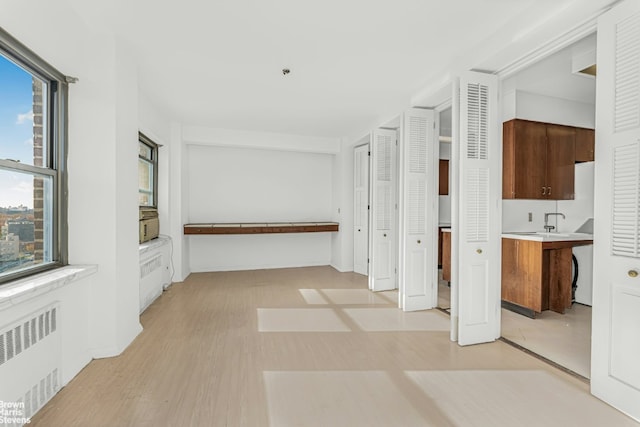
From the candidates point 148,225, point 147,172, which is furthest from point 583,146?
point 147,172

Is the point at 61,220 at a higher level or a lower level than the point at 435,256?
higher

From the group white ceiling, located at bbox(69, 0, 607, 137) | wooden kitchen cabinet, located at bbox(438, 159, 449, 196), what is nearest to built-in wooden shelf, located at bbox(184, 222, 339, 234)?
white ceiling, located at bbox(69, 0, 607, 137)

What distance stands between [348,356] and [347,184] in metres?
3.94

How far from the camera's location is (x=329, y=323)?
3412mm

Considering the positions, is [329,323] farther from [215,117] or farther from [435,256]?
[215,117]

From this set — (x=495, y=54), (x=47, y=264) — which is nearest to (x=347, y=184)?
(x=495, y=54)

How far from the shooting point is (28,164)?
2.14 meters

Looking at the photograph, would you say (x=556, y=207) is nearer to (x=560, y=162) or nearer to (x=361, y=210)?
(x=560, y=162)

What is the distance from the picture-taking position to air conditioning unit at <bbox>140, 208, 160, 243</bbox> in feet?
12.6

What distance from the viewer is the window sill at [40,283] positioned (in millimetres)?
1668

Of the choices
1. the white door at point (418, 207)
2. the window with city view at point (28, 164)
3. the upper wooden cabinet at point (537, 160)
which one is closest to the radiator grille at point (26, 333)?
the window with city view at point (28, 164)

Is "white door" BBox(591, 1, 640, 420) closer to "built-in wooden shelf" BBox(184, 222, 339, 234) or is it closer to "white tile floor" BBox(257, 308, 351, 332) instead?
"white tile floor" BBox(257, 308, 351, 332)

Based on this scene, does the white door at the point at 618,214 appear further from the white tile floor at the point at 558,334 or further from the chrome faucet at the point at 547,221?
the chrome faucet at the point at 547,221

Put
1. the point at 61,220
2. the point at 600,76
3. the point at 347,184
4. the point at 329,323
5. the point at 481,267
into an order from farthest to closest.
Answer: the point at 347,184
the point at 329,323
the point at 481,267
the point at 61,220
the point at 600,76
